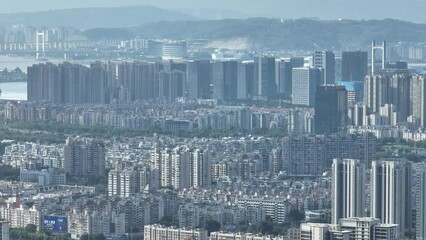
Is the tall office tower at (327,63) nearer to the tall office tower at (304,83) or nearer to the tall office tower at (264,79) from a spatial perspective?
the tall office tower at (304,83)

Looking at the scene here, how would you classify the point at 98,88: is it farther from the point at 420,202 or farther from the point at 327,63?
the point at 420,202

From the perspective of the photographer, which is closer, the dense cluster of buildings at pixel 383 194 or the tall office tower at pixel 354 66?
the dense cluster of buildings at pixel 383 194

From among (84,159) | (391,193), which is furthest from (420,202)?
(84,159)

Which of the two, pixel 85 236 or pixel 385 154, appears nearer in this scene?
pixel 85 236

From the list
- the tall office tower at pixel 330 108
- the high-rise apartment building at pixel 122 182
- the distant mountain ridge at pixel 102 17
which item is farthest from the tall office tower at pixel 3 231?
the distant mountain ridge at pixel 102 17

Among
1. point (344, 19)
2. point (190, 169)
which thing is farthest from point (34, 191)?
point (344, 19)

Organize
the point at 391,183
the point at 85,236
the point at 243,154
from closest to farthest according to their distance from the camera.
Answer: the point at 85,236 < the point at 391,183 < the point at 243,154

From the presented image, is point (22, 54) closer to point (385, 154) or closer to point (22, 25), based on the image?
point (22, 25)

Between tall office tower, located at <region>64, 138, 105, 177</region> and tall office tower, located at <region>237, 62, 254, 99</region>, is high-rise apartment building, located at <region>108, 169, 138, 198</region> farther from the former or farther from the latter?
tall office tower, located at <region>237, 62, 254, 99</region>
